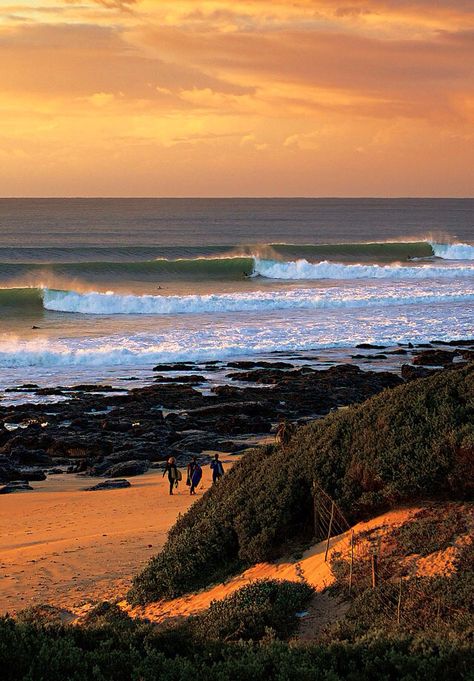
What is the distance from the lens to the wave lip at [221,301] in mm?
51969

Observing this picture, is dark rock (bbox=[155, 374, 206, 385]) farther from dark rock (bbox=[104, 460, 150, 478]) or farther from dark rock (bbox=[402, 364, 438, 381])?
dark rock (bbox=[104, 460, 150, 478])

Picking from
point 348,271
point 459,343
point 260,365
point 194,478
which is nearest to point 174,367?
point 260,365

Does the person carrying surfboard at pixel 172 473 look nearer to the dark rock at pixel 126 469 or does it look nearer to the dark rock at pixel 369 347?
the dark rock at pixel 126 469

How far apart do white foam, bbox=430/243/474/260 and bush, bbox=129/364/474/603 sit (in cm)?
7881

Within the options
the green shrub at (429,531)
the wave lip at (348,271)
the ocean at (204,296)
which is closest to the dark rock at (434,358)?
the ocean at (204,296)

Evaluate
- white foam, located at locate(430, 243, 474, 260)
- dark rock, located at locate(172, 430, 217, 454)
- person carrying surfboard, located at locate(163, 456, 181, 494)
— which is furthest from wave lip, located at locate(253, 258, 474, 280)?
person carrying surfboard, located at locate(163, 456, 181, 494)

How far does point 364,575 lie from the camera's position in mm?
8953

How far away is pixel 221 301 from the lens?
2105 inches

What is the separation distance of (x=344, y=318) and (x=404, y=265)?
33152 mm

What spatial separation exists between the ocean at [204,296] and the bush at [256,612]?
22889mm

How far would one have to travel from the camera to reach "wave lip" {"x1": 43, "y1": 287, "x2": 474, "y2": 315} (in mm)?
51969

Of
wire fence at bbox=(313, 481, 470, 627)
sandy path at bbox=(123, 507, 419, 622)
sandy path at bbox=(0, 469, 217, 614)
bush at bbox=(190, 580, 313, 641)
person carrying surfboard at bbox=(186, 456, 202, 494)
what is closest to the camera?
wire fence at bbox=(313, 481, 470, 627)

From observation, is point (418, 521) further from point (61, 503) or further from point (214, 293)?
point (214, 293)

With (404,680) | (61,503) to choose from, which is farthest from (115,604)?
(61,503)
